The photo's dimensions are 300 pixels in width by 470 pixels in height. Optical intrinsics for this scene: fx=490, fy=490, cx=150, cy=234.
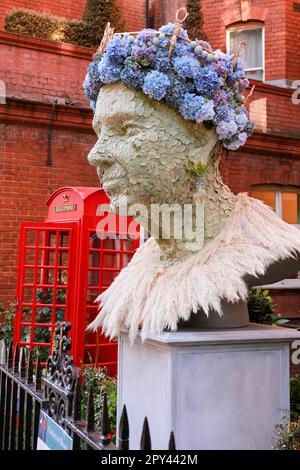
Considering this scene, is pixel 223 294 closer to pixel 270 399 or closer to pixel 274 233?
pixel 274 233

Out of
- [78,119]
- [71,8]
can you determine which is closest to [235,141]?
[78,119]

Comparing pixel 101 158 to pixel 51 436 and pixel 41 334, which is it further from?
pixel 41 334

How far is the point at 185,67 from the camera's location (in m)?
2.51

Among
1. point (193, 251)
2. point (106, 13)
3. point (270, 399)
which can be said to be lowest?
point (270, 399)

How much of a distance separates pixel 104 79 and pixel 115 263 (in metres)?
3.21

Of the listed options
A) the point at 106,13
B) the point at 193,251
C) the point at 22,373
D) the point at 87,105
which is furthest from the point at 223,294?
the point at 106,13

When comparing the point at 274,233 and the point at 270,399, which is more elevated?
the point at 274,233

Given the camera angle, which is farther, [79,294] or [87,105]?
[87,105]

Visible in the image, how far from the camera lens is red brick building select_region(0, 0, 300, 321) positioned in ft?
22.2

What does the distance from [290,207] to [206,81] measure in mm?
7058

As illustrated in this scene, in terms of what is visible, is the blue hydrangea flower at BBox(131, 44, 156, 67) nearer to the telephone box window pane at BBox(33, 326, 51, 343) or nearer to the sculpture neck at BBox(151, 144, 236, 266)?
the sculpture neck at BBox(151, 144, 236, 266)

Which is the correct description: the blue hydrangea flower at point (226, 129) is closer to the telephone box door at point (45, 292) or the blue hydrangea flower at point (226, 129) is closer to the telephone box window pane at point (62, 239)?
the telephone box door at point (45, 292)

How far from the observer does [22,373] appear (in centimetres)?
264
